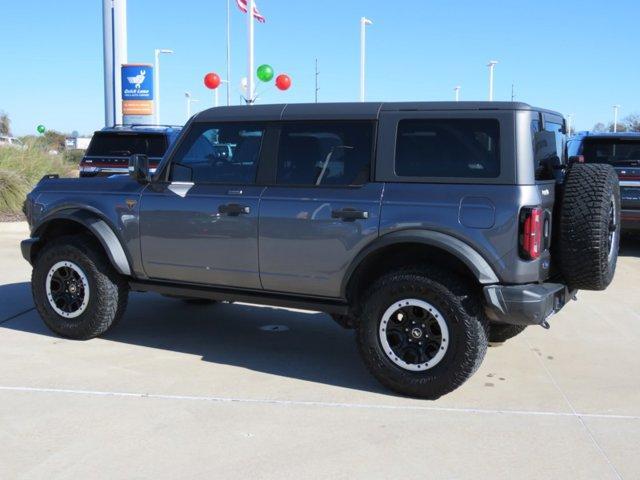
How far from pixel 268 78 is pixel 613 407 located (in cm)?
1717

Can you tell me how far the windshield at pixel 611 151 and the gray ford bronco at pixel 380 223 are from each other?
474 centimetres

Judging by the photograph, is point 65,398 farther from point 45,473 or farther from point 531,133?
point 531,133

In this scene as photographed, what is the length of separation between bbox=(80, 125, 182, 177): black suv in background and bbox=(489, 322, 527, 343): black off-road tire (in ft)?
22.4

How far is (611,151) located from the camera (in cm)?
1014

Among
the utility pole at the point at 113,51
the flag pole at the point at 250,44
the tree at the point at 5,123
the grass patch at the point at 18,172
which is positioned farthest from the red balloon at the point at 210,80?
the tree at the point at 5,123

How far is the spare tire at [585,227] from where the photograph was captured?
179 inches

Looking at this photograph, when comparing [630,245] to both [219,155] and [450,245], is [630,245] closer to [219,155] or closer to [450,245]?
[450,245]

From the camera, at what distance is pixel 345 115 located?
16.4 ft

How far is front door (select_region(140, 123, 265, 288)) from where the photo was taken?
521 centimetres

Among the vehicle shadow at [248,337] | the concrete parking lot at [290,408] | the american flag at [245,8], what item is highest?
the american flag at [245,8]

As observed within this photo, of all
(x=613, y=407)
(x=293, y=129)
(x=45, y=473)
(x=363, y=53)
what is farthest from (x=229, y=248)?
(x=363, y=53)

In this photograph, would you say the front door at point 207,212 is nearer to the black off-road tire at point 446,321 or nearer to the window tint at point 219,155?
the window tint at point 219,155

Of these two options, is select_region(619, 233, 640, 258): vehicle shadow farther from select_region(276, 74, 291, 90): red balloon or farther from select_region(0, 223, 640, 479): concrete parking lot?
select_region(276, 74, 291, 90): red balloon

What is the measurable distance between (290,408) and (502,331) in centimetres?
208
